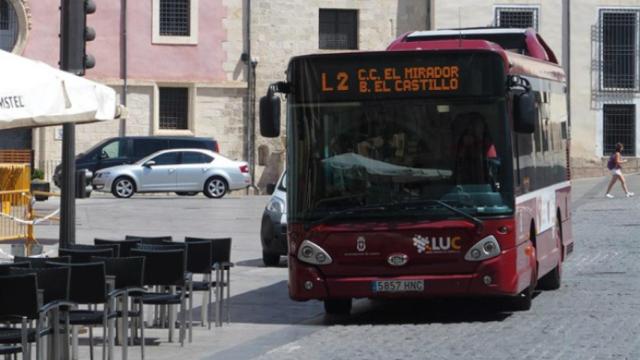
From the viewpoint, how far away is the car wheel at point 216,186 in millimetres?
44375

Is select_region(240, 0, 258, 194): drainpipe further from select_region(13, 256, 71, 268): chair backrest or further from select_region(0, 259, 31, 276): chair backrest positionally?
select_region(0, 259, 31, 276): chair backrest

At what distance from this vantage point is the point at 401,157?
14.9 meters

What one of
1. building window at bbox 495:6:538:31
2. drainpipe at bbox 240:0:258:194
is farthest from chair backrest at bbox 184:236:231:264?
building window at bbox 495:6:538:31

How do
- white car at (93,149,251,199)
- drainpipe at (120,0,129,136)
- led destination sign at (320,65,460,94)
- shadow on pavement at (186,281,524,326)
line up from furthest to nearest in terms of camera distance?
drainpipe at (120,0,129,136), white car at (93,149,251,199), shadow on pavement at (186,281,524,326), led destination sign at (320,65,460,94)

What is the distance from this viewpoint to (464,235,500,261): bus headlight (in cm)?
1464

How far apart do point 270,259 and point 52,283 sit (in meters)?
11.9

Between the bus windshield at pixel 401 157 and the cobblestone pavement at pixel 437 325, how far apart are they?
121cm

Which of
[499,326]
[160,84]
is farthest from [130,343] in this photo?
[160,84]

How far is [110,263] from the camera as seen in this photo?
1216 centimetres

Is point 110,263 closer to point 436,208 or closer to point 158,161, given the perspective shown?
point 436,208

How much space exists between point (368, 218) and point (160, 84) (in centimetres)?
3676

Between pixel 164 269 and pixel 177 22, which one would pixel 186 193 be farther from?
pixel 164 269

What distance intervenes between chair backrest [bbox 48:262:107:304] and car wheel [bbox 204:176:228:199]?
109 feet

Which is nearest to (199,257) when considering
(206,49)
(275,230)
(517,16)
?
(275,230)
